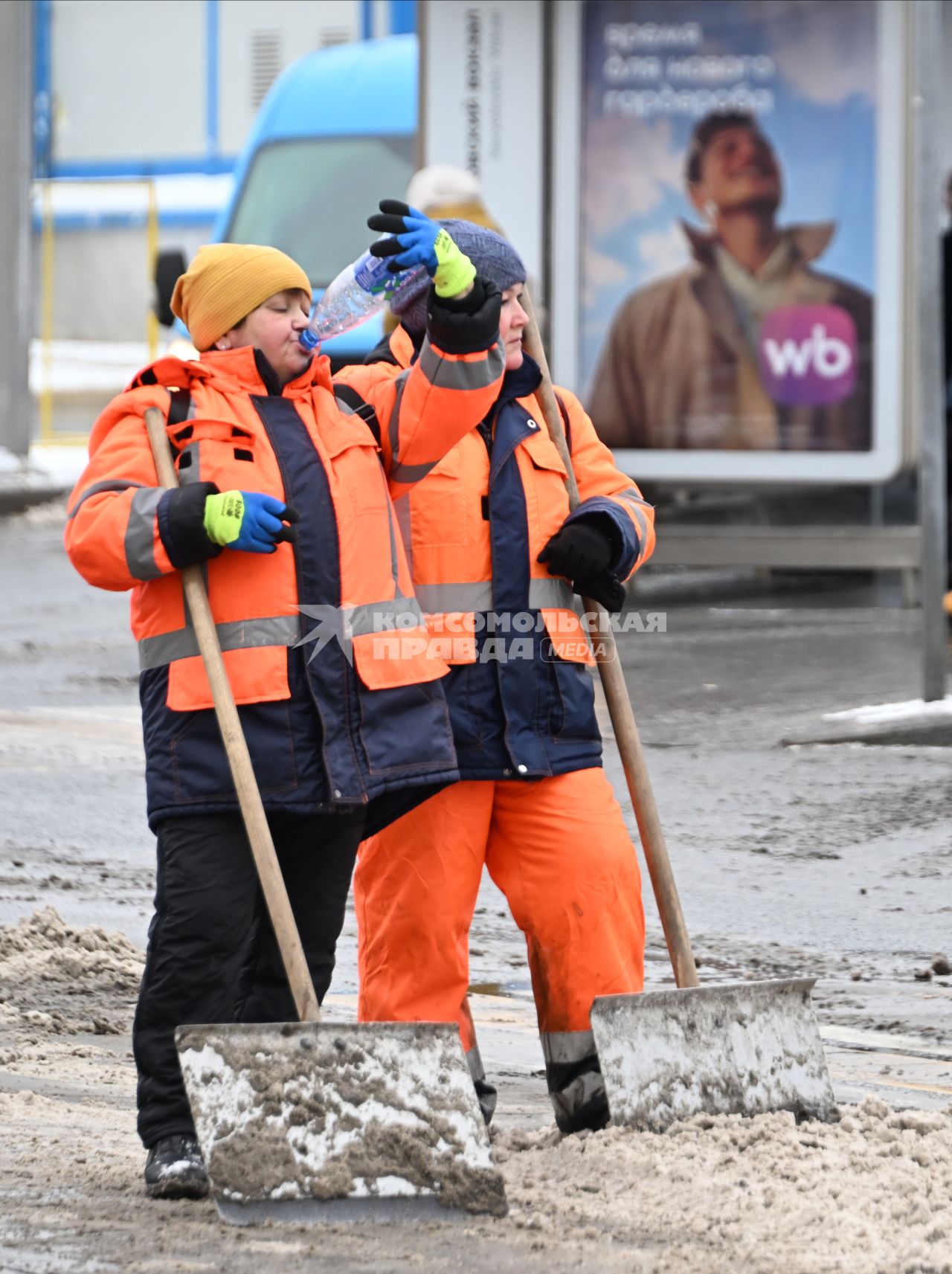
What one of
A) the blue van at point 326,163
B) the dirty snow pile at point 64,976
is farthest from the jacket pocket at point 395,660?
the blue van at point 326,163

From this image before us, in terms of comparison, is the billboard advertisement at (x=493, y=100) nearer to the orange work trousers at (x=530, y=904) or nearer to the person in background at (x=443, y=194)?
the person in background at (x=443, y=194)

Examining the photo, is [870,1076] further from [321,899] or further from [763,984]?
[321,899]

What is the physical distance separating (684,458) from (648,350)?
0.60 metres

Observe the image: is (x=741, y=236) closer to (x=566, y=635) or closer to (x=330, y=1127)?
(x=566, y=635)

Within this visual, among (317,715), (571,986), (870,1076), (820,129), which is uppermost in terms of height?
(820,129)

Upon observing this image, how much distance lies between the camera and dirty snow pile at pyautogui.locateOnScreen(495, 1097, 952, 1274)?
3492mm

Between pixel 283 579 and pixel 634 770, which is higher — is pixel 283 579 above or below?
above

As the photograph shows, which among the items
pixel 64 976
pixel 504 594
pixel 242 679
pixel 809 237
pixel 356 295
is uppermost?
pixel 809 237

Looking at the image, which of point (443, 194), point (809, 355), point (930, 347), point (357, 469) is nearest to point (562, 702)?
point (357, 469)

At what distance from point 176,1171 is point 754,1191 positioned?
0.96 meters

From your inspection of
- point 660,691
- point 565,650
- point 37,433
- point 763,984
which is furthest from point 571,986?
point 37,433

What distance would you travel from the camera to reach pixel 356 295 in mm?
4352

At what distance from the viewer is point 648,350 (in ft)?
39.1

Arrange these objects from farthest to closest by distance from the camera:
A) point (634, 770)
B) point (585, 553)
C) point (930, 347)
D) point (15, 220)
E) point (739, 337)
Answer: point (15, 220) → point (739, 337) → point (930, 347) → point (634, 770) → point (585, 553)
